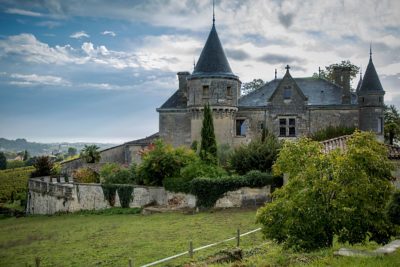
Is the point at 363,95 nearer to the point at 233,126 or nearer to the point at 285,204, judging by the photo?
the point at 233,126

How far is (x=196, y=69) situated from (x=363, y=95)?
45.7ft

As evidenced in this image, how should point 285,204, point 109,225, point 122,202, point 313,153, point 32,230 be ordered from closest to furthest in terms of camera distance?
point 285,204 < point 313,153 < point 109,225 < point 32,230 < point 122,202

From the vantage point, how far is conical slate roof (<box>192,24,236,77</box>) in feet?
118

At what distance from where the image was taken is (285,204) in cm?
1246

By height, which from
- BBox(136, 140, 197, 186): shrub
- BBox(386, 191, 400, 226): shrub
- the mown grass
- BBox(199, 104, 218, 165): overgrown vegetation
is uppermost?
BBox(199, 104, 218, 165): overgrown vegetation

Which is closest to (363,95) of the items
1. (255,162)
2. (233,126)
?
(233,126)

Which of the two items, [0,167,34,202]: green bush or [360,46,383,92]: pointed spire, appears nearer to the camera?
[360,46,383,92]: pointed spire

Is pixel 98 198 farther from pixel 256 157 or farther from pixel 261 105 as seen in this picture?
pixel 261 105

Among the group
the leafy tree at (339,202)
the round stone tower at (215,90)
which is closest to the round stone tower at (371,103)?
the round stone tower at (215,90)

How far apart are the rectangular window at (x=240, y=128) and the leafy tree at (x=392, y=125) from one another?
16942 millimetres

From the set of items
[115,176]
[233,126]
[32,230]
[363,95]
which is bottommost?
[32,230]

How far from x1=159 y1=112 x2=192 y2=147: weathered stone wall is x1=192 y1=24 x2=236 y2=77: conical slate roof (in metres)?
4.74

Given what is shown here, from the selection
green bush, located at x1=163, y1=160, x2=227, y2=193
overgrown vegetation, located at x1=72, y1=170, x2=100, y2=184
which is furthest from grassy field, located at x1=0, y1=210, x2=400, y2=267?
overgrown vegetation, located at x1=72, y1=170, x2=100, y2=184

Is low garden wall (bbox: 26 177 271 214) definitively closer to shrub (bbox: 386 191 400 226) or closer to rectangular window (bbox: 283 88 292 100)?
rectangular window (bbox: 283 88 292 100)
